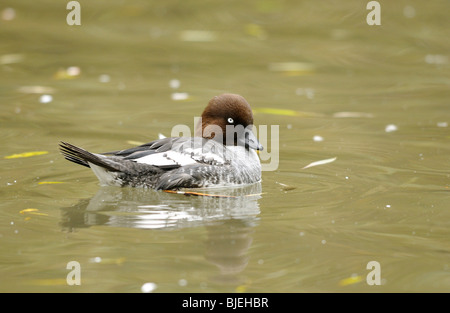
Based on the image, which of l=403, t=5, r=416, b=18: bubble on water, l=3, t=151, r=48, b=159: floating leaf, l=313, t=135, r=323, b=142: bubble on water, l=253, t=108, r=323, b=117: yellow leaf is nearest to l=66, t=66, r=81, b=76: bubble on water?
l=253, t=108, r=323, b=117: yellow leaf

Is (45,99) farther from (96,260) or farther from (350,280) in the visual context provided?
(350,280)

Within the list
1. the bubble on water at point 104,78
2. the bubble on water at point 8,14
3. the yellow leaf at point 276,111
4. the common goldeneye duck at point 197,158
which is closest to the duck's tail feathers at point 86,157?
the common goldeneye duck at point 197,158

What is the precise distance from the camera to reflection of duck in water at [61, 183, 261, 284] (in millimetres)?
6496

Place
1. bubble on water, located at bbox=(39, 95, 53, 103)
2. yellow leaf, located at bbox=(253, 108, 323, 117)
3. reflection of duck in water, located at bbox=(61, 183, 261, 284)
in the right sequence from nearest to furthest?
reflection of duck in water, located at bbox=(61, 183, 261, 284)
yellow leaf, located at bbox=(253, 108, 323, 117)
bubble on water, located at bbox=(39, 95, 53, 103)

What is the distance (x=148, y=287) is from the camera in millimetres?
5684

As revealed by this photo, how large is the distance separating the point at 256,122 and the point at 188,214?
154 inches

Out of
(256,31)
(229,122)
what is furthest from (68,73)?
(229,122)

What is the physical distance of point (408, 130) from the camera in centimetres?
1056

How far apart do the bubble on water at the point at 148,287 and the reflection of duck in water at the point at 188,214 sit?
23.4 inches

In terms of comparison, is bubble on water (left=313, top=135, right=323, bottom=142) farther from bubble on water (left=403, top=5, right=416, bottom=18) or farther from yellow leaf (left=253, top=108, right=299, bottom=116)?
bubble on water (left=403, top=5, right=416, bottom=18)

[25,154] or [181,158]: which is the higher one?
[25,154]

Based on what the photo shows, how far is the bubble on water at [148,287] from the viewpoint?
5645 mm

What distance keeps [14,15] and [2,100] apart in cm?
469

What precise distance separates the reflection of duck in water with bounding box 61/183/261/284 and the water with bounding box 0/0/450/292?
21mm
